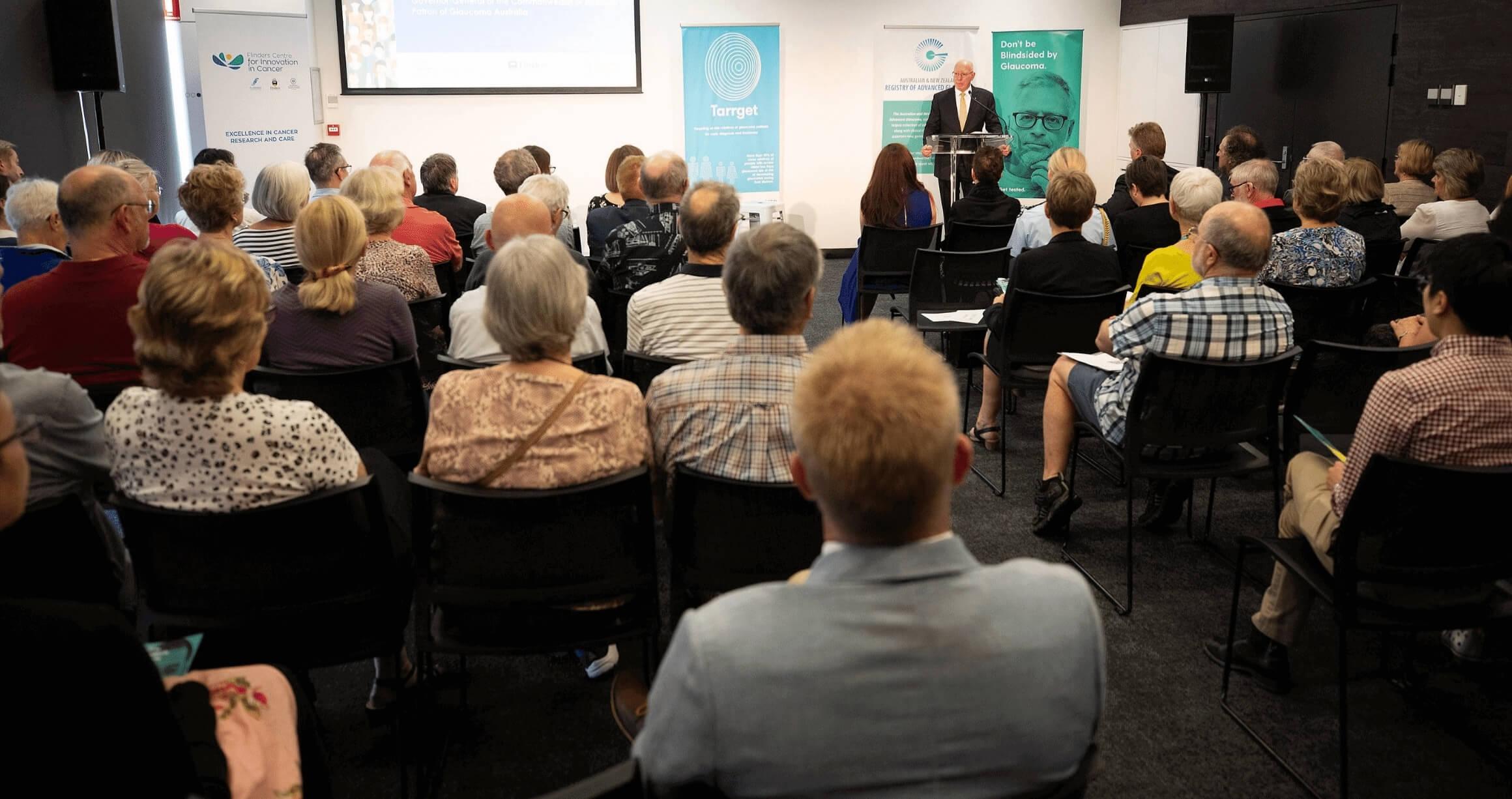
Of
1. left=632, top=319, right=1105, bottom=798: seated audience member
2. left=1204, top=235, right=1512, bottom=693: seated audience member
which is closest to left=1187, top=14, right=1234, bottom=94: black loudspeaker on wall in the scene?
left=1204, top=235, right=1512, bottom=693: seated audience member

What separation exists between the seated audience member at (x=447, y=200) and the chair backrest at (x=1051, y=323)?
3124mm

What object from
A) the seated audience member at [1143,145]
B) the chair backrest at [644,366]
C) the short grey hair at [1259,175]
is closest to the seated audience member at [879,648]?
the chair backrest at [644,366]

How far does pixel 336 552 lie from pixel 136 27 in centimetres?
855

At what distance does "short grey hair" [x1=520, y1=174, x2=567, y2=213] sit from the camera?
4.82 m

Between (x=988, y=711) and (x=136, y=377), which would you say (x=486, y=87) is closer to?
(x=136, y=377)

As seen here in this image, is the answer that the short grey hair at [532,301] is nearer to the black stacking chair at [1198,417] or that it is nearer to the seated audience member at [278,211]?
the black stacking chair at [1198,417]

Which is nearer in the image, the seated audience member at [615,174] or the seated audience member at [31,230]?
the seated audience member at [31,230]

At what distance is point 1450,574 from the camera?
2.38 metres

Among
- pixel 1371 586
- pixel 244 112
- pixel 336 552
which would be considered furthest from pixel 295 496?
pixel 244 112

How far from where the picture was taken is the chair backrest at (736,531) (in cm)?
225

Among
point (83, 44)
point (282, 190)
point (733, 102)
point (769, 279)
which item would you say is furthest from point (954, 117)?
point (769, 279)

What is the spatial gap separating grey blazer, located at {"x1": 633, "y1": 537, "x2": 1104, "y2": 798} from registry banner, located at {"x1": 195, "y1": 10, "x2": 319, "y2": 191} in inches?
359

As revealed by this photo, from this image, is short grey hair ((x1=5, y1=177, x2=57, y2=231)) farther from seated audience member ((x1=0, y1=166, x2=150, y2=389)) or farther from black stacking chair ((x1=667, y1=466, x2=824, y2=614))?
black stacking chair ((x1=667, y1=466, x2=824, y2=614))

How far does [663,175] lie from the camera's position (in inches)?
200
